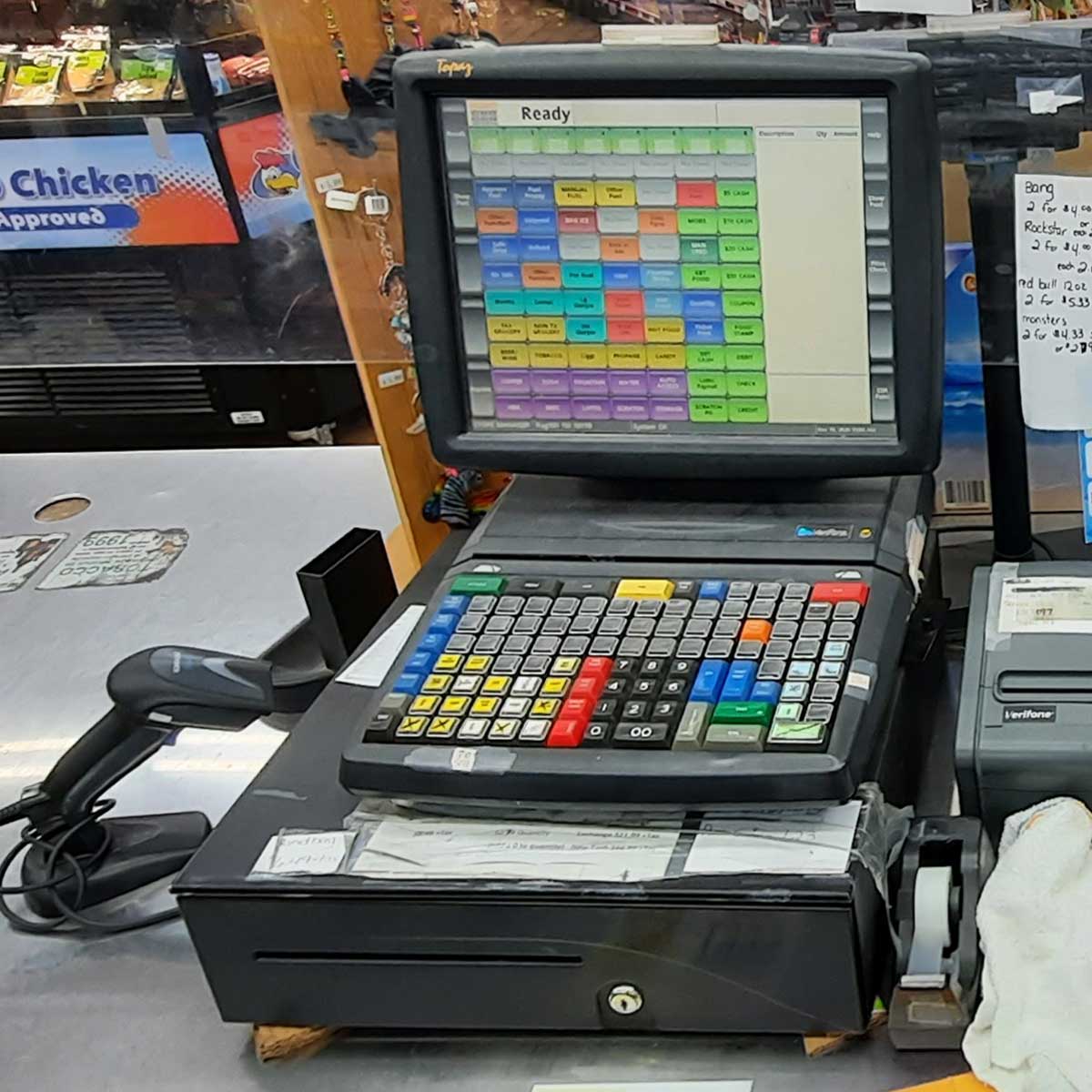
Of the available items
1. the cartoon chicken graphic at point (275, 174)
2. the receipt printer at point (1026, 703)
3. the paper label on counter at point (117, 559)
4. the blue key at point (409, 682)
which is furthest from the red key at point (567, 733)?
the paper label on counter at point (117, 559)

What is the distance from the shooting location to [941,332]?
39.8 inches

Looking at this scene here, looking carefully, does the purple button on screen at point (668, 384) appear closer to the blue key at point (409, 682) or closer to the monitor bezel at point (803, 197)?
the monitor bezel at point (803, 197)

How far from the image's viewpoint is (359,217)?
127 cm

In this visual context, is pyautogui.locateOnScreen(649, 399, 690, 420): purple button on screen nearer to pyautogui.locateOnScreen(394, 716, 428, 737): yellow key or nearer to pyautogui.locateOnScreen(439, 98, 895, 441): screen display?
pyautogui.locateOnScreen(439, 98, 895, 441): screen display

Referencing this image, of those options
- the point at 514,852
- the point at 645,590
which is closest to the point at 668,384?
the point at 645,590

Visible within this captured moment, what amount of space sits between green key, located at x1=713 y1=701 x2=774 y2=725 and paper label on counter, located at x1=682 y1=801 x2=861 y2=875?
0.05m

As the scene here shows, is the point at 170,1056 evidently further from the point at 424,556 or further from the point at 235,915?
the point at 424,556

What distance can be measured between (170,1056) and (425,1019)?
0.57 feet

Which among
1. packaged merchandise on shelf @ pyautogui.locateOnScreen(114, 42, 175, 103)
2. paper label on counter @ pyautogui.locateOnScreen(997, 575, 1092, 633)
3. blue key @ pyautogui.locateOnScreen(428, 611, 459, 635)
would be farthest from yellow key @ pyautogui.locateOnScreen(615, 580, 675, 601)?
packaged merchandise on shelf @ pyautogui.locateOnScreen(114, 42, 175, 103)

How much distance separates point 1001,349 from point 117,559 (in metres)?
0.93

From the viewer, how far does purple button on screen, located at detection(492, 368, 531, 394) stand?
1094 millimetres

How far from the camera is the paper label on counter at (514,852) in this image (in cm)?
86

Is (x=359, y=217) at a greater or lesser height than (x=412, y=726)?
greater

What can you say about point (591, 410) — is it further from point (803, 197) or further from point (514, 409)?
point (803, 197)
